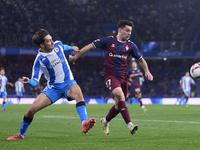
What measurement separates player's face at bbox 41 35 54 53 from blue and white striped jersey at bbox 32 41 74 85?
0.30 feet

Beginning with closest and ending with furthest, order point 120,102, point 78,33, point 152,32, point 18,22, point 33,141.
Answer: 1. point 33,141
2. point 120,102
3. point 18,22
4. point 78,33
5. point 152,32

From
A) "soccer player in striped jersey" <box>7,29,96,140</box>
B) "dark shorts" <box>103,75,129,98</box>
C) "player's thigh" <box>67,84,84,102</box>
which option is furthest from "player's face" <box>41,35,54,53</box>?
"dark shorts" <box>103,75,129,98</box>

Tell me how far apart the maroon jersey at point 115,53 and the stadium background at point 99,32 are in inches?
1122

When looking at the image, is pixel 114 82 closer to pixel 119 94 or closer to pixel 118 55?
pixel 119 94

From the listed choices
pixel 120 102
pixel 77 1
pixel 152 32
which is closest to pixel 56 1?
pixel 77 1

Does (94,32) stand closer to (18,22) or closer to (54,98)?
(18,22)

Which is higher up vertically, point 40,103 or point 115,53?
point 115,53

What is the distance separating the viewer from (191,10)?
45.1m

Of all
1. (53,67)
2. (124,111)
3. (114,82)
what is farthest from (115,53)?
(53,67)

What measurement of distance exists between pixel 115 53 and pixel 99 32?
3196 centimetres

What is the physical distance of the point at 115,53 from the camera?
8547 mm

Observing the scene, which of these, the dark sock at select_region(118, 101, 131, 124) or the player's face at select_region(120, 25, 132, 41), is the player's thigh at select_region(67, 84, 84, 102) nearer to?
the dark sock at select_region(118, 101, 131, 124)

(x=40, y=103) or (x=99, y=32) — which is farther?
(x=99, y=32)

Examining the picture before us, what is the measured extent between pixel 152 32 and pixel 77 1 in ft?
27.8
